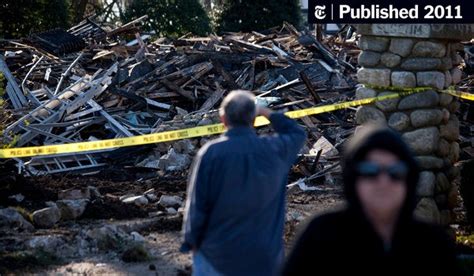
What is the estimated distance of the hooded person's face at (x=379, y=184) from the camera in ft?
13.2

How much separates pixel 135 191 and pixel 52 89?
6735mm

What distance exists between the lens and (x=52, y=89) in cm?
1991

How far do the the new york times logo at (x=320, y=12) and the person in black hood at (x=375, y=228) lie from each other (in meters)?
6.54

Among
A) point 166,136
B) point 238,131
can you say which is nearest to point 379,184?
point 238,131

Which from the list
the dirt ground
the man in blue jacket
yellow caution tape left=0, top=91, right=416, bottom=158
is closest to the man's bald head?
the man in blue jacket

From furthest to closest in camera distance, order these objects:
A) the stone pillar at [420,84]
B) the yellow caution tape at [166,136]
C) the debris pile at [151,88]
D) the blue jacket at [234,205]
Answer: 1. the debris pile at [151,88]
2. the yellow caution tape at [166,136]
3. the stone pillar at [420,84]
4. the blue jacket at [234,205]

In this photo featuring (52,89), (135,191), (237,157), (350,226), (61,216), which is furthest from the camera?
(52,89)

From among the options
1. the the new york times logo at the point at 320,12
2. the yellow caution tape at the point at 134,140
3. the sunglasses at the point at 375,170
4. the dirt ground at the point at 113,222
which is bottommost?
the dirt ground at the point at 113,222

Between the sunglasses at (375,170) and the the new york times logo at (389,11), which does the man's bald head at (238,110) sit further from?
the the new york times logo at (389,11)

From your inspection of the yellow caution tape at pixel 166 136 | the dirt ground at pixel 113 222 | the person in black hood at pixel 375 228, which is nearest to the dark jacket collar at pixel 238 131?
the person in black hood at pixel 375 228

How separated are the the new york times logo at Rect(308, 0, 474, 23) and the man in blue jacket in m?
4.49

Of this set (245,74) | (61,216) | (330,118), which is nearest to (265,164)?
(61,216)

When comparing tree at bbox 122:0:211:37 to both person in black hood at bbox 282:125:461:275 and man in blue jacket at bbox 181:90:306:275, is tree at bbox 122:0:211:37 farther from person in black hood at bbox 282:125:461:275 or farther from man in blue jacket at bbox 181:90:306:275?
person in black hood at bbox 282:125:461:275

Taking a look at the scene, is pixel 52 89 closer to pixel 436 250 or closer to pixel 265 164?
pixel 265 164
